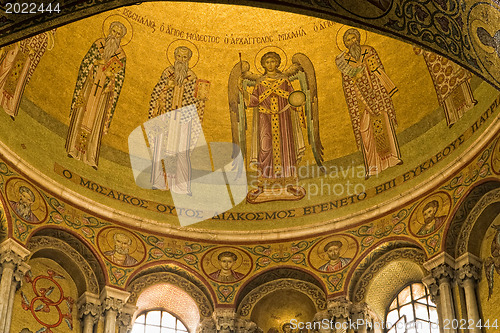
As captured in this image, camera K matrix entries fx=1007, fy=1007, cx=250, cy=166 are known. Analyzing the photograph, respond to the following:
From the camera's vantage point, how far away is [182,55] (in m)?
21.9

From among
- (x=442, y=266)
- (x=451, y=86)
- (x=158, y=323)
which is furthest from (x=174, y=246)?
(x=451, y=86)

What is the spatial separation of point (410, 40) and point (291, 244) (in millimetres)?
8339

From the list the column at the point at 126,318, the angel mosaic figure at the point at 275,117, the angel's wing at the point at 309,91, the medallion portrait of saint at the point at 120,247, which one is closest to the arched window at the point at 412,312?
the angel mosaic figure at the point at 275,117

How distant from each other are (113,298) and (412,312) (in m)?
5.66

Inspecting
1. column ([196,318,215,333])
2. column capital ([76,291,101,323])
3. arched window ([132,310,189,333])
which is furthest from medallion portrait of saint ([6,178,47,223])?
column ([196,318,215,333])

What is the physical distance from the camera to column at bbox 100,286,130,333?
60.7 feet

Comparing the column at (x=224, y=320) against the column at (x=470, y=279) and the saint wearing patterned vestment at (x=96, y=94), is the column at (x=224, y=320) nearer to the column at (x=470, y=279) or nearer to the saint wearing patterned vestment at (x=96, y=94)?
the saint wearing patterned vestment at (x=96, y=94)

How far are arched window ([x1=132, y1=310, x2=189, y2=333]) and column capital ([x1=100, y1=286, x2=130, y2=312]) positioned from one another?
2.91 feet

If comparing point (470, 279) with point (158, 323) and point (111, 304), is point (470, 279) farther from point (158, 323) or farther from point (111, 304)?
point (111, 304)

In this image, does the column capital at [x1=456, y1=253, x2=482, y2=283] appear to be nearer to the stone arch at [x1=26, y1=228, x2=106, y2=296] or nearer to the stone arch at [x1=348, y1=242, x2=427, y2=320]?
the stone arch at [x1=348, y1=242, x2=427, y2=320]

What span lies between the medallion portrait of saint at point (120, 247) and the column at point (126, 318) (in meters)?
0.90

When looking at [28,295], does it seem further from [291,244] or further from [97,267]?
[291,244]

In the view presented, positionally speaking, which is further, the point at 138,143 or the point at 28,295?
the point at 138,143

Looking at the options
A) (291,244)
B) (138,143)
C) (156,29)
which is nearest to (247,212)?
(291,244)
